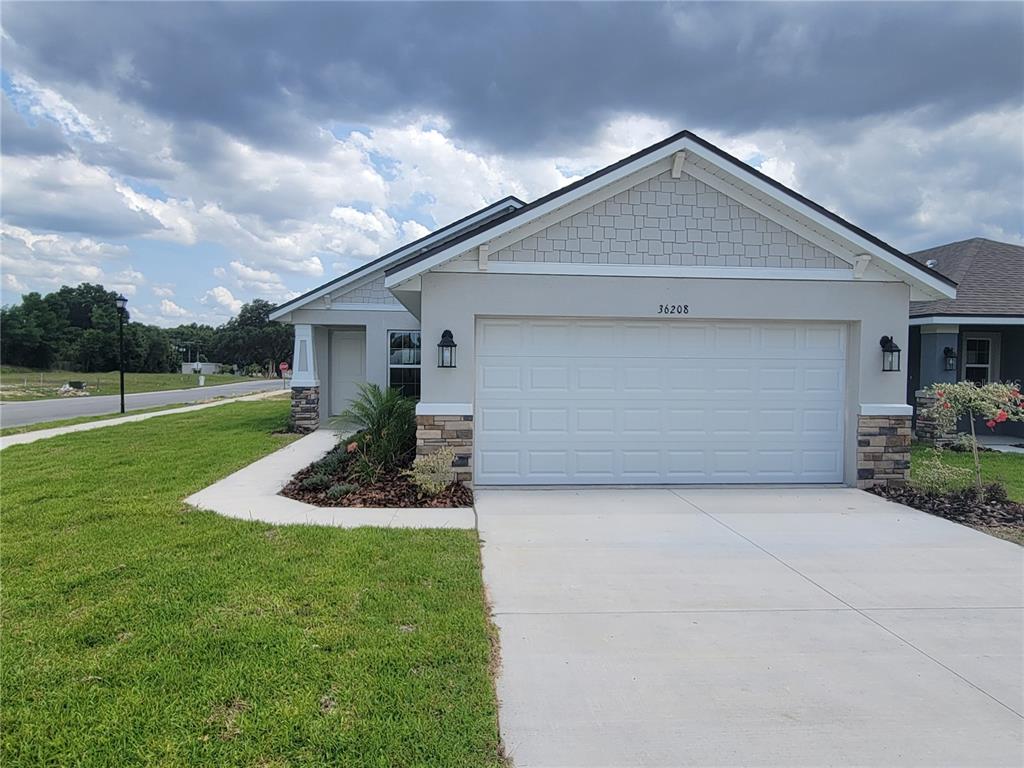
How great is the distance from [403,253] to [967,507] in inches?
466

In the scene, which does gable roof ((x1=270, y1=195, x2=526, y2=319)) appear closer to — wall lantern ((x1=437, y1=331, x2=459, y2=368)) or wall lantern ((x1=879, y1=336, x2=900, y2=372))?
wall lantern ((x1=437, y1=331, x2=459, y2=368))

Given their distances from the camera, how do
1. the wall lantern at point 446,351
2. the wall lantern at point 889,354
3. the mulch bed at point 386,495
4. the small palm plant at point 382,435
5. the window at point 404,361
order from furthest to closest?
the window at point 404,361 < the small palm plant at point 382,435 < the wall lantern at point 889,354 < the wall lantern at point 446,351 < the mulch bed at point 386,495

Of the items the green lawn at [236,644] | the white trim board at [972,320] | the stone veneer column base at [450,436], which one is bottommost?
the green lawn at [236,644]

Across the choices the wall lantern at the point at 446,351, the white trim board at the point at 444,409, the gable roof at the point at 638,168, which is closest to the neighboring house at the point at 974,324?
the gable roof at the point at 638,168

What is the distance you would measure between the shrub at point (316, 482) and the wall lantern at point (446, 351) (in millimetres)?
2196

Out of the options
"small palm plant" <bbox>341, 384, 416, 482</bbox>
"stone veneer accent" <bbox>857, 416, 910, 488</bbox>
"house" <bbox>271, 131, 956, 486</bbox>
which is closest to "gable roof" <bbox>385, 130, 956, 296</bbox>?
"house" <bbox>271, 131, 956, 486</bbox>

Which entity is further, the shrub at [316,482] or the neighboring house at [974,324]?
the neighboring house at [974,324]

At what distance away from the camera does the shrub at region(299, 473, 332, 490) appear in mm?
8055

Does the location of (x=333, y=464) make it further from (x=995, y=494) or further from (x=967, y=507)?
(x=995, y=494)

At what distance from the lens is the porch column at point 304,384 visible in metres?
14.6

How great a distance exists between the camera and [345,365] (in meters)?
16.4

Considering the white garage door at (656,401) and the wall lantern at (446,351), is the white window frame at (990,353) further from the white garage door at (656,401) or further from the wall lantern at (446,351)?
the wall lantern at (446,351)

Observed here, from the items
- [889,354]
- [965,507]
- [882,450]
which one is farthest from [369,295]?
[965,507]

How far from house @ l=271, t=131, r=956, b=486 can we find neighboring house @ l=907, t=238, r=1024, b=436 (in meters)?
4.44
